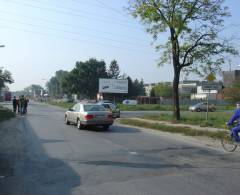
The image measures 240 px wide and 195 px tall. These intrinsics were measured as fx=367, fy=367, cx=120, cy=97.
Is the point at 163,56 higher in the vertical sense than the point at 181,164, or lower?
higher

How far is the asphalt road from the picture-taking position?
6965 mm

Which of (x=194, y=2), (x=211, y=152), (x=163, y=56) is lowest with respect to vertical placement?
(x=211, y=152)

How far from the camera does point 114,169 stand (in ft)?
29.0

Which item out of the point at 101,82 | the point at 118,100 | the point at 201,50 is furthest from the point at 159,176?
the point at 118,100

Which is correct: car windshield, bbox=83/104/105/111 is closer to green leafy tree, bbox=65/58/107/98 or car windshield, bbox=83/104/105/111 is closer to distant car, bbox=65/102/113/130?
distant car, bbox=65/102/113/130

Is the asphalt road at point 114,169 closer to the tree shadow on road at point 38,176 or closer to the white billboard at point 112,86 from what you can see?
the tree shadow on road at point 38,176

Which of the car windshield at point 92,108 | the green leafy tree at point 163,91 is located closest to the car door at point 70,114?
the car windshield at point 92,108

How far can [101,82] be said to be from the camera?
83188mm

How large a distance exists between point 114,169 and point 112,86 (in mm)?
75309

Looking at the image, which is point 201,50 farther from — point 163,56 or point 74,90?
point 74,90

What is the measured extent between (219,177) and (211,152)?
4141 millimetres

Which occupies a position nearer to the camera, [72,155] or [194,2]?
[72,155]

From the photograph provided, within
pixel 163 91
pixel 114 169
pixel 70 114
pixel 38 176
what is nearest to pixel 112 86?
pixel 163 91

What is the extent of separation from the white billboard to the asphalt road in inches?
2740
